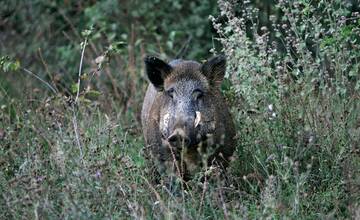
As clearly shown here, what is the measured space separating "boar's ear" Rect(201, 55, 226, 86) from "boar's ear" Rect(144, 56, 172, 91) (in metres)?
0.28

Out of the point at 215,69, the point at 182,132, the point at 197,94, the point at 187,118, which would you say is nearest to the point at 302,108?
the point at 215,69

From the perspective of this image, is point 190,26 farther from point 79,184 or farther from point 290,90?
point 79,184

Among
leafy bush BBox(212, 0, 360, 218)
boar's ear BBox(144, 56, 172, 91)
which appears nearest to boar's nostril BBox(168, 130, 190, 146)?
leafy bush BBox(212, 0, 360, 218)

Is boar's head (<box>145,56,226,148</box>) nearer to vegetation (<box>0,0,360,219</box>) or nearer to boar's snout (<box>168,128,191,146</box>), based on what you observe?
boar's snout (<box>168,128,191,146</box>)

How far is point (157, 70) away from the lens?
6648 millimetres

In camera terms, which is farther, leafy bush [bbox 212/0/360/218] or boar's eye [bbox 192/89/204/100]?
boar's eye [bbox 192/89/204/100]

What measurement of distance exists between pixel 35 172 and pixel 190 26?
19.2ft

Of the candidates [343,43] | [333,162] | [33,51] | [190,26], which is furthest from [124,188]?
[33,51]

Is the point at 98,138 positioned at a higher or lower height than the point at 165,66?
lower

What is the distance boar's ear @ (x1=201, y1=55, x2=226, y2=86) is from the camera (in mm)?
6570

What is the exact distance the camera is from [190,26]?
11383 mm

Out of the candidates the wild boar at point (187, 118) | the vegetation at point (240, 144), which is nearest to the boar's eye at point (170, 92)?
the wild boar at point (187, 118)

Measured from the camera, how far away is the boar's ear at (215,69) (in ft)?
21.6

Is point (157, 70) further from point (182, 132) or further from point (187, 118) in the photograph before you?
point (182, 132)
